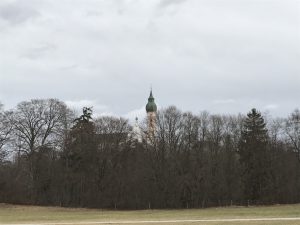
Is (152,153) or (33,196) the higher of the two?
(152,153)

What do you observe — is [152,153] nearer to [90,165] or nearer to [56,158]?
[90,165]

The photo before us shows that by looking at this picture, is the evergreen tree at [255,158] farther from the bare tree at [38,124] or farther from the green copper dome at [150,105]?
the green copper dome at [150,105]

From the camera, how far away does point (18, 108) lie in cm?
7500

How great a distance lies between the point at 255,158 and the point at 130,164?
17910 millimetres

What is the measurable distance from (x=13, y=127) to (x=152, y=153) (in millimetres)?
19999

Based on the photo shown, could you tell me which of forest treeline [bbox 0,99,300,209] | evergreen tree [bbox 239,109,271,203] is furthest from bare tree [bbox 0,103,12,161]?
evergreen tree [bbox 239,109,271,203]

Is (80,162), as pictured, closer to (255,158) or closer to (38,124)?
(38,124)

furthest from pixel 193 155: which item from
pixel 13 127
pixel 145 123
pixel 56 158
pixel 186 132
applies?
pixel 13 127

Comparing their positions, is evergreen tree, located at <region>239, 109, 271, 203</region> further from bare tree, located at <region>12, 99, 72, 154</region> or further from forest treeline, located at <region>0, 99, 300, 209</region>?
bare tree, located at <region>12, 99, 72, 154</region>

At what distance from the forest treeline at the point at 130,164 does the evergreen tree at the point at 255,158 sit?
14 centimetres

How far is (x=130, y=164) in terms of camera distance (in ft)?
251

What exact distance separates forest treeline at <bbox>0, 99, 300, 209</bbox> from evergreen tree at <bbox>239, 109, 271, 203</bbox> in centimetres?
14

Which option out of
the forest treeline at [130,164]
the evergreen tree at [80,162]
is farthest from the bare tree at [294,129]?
the evergreen tree at [80,162]

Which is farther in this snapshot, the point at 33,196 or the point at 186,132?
the point at 186,132
